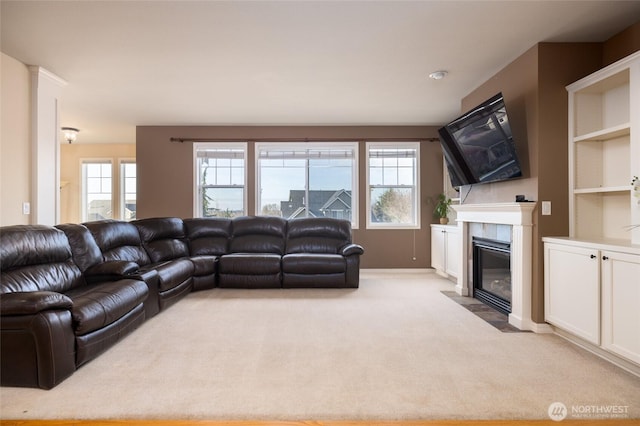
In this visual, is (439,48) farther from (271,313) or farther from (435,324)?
(271,313)

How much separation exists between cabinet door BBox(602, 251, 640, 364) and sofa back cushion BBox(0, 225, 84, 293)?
4.11m

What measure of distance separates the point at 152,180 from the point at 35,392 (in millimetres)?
4595

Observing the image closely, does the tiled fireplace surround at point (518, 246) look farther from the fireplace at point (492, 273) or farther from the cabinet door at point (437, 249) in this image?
the cabinet door at point (437, 249)

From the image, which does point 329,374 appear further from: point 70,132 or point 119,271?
point 70,132

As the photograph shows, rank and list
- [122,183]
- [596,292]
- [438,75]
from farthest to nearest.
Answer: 1. [122,183]
2. [438,75]
3. [596,292]

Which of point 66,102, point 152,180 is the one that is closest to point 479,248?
point 152,180

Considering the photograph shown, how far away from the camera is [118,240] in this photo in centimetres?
384

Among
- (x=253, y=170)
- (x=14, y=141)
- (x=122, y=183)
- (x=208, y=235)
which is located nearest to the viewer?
(x=14, y=141)

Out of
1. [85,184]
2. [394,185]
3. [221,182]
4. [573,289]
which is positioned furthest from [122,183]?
[573,289]

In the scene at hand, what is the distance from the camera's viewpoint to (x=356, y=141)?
6.06 m

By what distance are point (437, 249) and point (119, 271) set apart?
184 inches

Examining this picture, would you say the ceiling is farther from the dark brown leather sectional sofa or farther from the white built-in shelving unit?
the dark brown leather sectional sofa

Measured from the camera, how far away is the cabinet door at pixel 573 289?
244 cm

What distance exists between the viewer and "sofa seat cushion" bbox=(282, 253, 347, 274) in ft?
15.4
